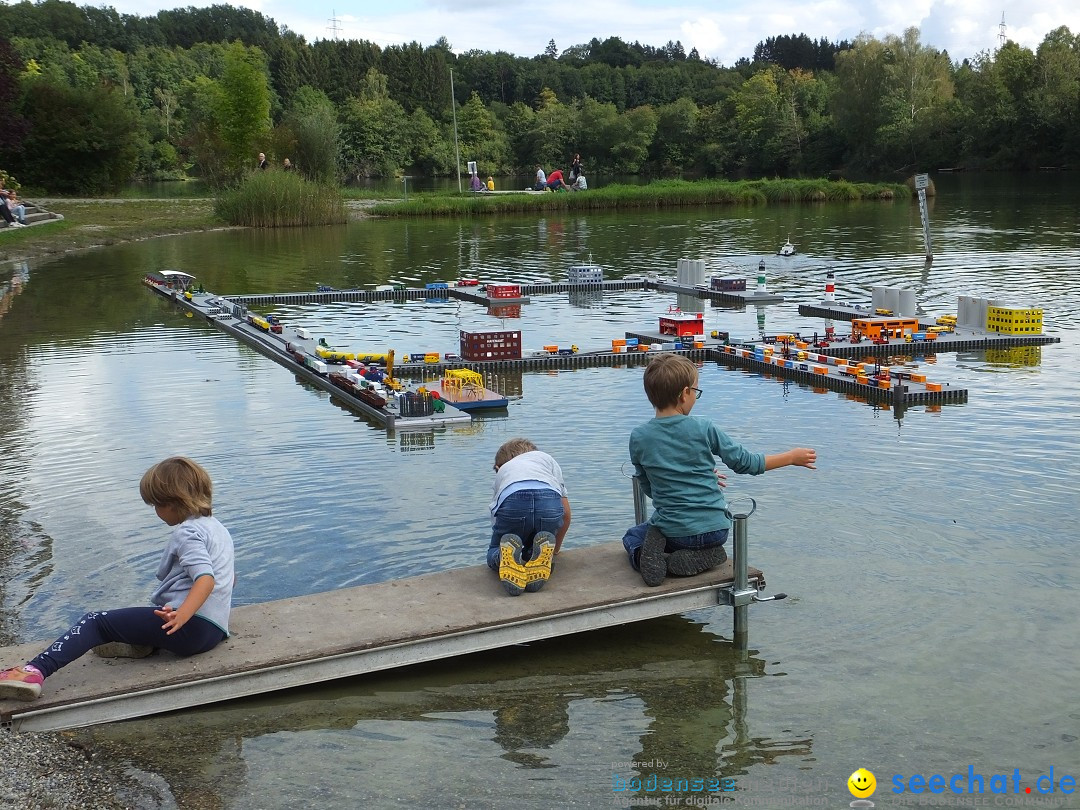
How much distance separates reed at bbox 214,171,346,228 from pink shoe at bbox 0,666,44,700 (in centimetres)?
4129

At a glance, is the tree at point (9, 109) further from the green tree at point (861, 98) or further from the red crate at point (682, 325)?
the green tree at point (861, 98)

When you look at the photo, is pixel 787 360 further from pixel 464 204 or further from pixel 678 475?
pixel 464 204

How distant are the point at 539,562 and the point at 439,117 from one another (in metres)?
121

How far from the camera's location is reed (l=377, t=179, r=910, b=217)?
179 ft

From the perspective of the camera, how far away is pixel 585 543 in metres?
9.73

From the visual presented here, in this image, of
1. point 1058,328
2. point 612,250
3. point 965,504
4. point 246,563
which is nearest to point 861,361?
point 1058,328

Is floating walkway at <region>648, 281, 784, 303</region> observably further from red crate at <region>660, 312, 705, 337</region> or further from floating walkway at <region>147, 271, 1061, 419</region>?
red crate at <region>660, 312, 705, 337</region>

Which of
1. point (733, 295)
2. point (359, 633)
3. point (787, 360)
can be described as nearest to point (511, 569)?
point (359, 633)

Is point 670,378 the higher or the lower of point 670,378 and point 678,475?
the higher

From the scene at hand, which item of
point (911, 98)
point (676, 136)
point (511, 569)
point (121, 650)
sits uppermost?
point (911, 98)

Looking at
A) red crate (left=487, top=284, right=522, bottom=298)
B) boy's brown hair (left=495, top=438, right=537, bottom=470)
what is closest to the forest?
red crate (left=487, top=284, right=522, bottom=298)

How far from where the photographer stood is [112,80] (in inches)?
4205

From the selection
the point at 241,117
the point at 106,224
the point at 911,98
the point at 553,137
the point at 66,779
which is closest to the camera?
the point at 66,779

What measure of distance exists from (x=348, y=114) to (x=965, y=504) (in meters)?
96.1
